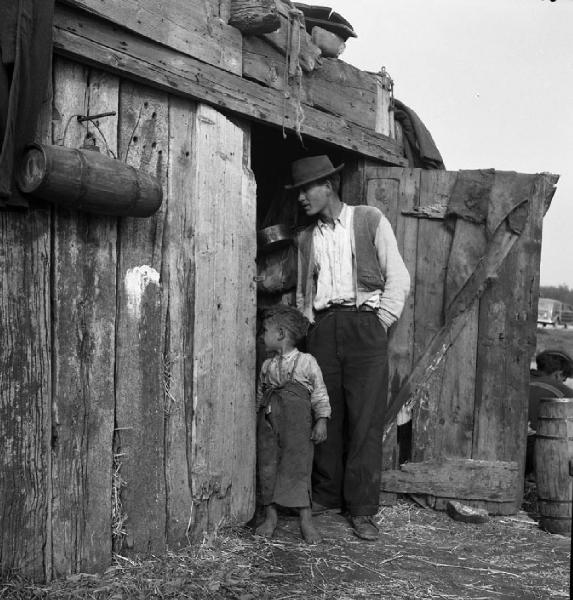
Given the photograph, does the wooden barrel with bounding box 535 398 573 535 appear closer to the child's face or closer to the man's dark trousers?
the man's dark trousers

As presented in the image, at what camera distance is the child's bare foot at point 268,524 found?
188 inches

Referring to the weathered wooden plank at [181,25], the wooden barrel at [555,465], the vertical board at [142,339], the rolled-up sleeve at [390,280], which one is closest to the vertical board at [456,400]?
the wooden barrel at [555,465]

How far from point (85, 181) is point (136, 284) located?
78 centimetres

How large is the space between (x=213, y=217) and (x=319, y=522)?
2.18m

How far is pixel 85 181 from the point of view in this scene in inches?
137

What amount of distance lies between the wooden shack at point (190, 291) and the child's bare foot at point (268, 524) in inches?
5.9

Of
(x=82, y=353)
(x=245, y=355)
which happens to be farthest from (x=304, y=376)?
(x=82, y=353)

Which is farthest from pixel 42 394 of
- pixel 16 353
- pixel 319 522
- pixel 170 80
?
pixel 319 522

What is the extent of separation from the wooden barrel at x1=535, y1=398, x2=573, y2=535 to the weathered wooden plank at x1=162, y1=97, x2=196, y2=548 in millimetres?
2586

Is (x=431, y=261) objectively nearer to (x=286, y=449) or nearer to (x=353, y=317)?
(x=353, y=317)

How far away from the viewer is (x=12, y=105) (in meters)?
3.25

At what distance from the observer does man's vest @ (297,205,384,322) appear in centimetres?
523

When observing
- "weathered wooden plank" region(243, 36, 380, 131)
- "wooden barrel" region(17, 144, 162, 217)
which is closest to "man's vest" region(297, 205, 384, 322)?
"weathered wooden plank" region(243, 36, 380, 131)

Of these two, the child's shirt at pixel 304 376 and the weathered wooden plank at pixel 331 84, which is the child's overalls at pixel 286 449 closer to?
the child's shirt at pixel 304 376
